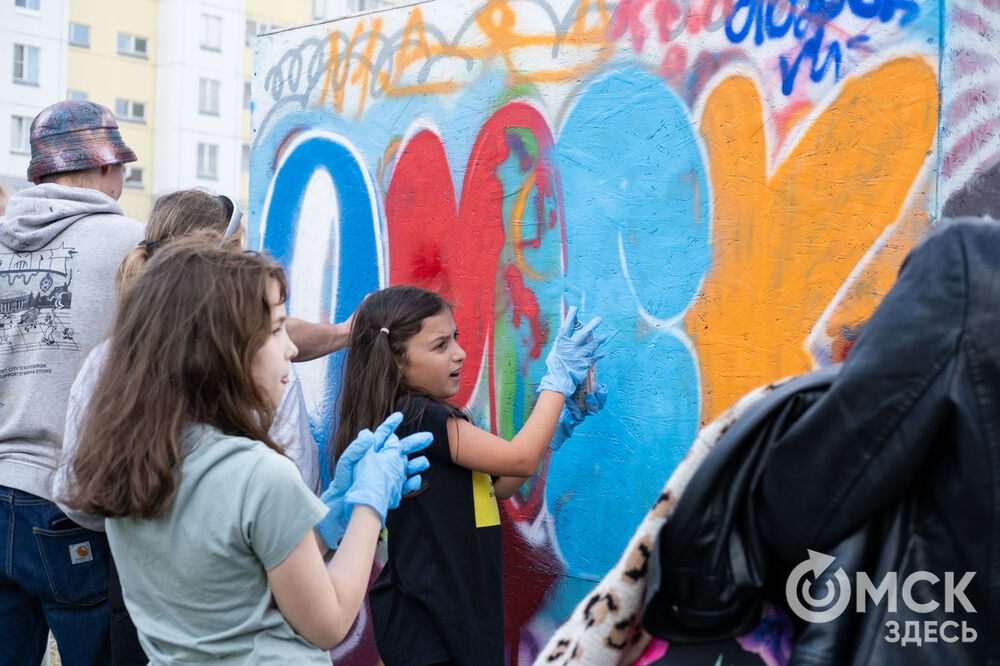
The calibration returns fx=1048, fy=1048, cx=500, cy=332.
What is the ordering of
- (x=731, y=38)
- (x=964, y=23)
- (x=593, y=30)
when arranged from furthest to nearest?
(x=593, y=30) → (x=731, y=38) → (x=964, y=23)

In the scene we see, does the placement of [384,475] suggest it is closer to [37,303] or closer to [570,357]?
[570,357]

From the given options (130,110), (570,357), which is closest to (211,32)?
(130,110)

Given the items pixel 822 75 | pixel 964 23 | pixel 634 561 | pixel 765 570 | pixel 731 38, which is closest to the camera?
pixel 765 570

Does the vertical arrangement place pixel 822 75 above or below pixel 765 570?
above

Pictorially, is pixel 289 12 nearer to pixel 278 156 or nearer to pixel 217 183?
pixel 217 183

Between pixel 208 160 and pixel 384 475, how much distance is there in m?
32.4

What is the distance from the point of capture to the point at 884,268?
260 centimetres

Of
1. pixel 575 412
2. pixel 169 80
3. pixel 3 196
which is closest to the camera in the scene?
pixel 575 412

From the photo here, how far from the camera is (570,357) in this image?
3.00m

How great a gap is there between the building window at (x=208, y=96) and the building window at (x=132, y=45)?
6.80 ft

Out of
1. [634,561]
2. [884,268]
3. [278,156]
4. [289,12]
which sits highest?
[289,12]

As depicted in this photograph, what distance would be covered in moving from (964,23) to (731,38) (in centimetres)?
61

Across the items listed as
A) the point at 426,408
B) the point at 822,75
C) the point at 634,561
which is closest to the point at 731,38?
the point at 822,75

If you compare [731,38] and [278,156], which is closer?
[731,38]
